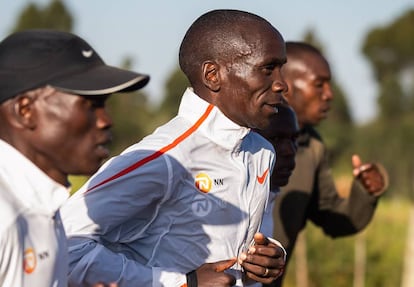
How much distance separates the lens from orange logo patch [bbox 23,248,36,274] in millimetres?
3451

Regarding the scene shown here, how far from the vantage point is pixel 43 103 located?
352 centimetres

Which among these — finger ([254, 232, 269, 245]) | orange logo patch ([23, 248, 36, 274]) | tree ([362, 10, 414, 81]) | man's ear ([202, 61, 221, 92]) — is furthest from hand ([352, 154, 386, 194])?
tree ([362, 10, 414, 81])

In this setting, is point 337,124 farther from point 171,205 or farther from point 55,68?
point 55,68

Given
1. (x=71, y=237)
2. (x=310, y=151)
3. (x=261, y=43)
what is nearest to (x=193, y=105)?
(x=261, y=43)

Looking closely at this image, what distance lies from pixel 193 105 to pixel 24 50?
4.52 ft

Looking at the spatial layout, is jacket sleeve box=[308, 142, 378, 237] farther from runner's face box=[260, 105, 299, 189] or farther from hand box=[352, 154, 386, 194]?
runner's face box=[260, 105, 299, 189]

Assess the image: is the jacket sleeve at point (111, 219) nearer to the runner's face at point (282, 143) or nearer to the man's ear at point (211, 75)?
the man's ear at point (211, 75)

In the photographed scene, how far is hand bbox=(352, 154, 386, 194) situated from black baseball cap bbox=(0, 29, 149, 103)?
3723mm

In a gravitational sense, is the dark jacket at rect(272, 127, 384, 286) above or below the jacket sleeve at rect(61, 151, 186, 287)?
below

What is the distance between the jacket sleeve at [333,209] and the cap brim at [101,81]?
403cm

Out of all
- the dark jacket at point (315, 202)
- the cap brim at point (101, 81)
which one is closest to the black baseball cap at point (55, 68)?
the cap brim at point (101, 81)

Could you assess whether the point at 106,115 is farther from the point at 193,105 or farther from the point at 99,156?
the point at 193,105

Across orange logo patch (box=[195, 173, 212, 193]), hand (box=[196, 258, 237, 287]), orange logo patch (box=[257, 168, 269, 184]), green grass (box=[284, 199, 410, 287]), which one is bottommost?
green grass (box=[284, 199, 410, 287])

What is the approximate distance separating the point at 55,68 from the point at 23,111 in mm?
167
